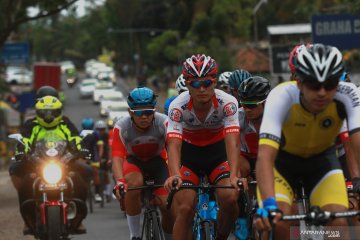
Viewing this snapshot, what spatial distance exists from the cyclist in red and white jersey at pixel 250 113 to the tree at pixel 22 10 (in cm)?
1880

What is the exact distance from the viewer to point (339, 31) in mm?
25375

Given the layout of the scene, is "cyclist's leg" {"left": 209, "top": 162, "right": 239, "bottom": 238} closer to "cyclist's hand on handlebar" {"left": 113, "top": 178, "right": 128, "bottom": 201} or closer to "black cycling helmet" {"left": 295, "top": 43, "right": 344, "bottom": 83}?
"cyclist's hand on handlebar" {"left": 113, "top": 178, "right": 128, "bottom": 201}

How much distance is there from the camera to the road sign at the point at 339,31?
25328 millimetres

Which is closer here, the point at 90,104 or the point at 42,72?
the point at 42,72

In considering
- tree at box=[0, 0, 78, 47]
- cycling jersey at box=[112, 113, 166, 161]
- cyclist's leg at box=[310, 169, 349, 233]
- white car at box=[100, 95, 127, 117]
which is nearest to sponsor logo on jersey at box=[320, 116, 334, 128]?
cyclist's leg at box=[310, 169, 349, 233]

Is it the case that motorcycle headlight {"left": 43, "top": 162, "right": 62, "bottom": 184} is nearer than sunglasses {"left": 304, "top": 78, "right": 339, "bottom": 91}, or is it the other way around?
sunglasses {"left": 304, "top": 78, "right": 339, "bottom": 91}

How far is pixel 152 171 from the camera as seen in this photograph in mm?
11711

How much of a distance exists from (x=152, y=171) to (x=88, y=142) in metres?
1.68

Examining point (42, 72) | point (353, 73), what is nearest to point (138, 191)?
point (353, 73)

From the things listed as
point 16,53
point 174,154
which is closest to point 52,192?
point 174,154

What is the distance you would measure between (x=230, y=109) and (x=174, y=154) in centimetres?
94

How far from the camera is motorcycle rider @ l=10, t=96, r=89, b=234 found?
12.9 metres

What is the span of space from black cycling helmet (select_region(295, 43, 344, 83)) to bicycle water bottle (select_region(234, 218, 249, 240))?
438 centimetres

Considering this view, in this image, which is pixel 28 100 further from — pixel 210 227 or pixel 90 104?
pixel 90 104
